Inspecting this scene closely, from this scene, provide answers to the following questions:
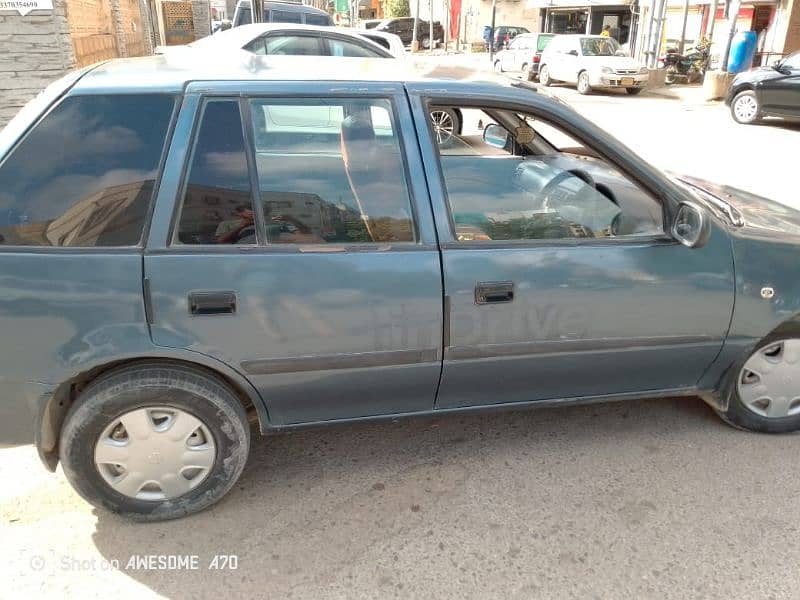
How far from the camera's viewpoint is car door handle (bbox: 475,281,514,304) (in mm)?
2488

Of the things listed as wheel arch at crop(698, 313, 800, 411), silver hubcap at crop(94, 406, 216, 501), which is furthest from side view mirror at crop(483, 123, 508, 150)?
silver hubcap at crop(94, 406, 216, 501)

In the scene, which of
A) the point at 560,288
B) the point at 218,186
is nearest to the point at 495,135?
the point at 560,288

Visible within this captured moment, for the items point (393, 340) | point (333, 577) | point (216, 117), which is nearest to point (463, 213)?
point (393, 340)

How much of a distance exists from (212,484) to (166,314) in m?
0.76

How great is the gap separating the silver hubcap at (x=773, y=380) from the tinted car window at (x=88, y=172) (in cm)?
277

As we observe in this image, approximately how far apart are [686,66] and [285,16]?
13552 mm

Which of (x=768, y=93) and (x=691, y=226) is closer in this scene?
(x=691, y=226)

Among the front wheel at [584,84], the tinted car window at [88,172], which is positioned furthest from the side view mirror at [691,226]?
the front wheel at [584,84]

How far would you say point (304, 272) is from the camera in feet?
7.76

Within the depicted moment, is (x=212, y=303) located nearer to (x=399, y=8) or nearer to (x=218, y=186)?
(x=218, y=186)

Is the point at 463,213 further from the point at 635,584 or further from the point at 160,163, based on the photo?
the point at 635,584

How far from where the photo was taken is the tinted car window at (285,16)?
12789 mm

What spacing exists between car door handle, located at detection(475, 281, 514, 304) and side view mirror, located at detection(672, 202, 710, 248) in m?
0.77

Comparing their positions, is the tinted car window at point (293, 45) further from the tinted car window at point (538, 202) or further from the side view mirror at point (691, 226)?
the side view mirror at point (691, 226)
